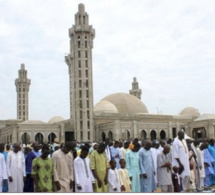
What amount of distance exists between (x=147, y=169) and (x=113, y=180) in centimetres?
165

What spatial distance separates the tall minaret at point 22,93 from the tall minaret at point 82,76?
21.3 meters

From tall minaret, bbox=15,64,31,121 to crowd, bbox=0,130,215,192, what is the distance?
58.4 meters

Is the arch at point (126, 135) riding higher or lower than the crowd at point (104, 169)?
higher

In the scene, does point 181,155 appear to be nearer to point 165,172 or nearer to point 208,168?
point 165,172

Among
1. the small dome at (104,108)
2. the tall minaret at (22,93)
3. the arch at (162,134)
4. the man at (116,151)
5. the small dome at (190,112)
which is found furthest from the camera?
the tall minaret at (22,93)

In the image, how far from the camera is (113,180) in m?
7.52

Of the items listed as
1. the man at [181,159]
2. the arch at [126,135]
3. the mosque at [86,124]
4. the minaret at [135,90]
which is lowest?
the man at [181,159]

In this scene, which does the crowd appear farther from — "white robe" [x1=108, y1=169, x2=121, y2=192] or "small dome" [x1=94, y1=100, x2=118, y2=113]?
"small dome" [x1=94, y1=100, x2=118, y2=113]

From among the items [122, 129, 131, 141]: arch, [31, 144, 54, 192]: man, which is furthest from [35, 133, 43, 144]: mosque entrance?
A: [31, 144, 54, 192]: man

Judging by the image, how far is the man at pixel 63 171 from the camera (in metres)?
6.97

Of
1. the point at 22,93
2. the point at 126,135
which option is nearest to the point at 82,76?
the point at 126,135

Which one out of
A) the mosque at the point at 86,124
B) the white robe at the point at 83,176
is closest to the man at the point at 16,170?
the white robe at the point at 83,176

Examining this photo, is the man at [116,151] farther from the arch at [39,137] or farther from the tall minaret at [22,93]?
the tall minaret at [22,93]

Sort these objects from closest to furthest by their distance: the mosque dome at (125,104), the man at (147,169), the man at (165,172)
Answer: the man at (165,172), the man at (147,169), the mosque dome at (125,104)
